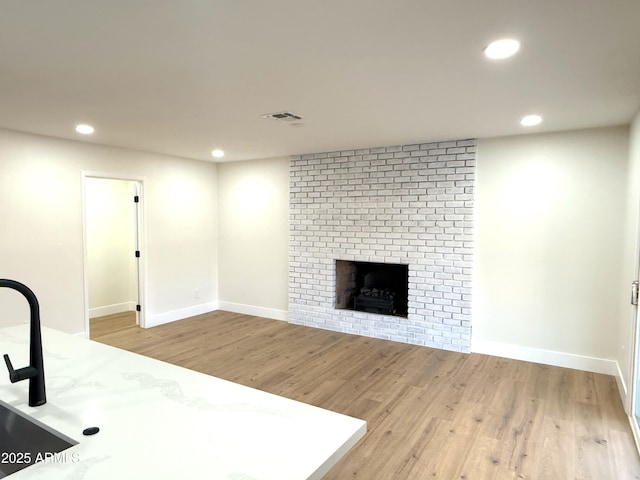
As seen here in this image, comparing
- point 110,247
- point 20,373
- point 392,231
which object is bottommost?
point 20,373

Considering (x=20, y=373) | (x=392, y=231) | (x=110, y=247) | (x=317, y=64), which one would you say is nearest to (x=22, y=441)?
(x=20, y=373)

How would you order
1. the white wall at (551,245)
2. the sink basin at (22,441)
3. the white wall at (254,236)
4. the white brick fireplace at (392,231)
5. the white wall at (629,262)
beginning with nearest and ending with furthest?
the sink basin at (22,441)
the white wall at (629,262)
the white wall at (551,245)
the white brick fireplace at (392,231)
the white wall at (254,236)

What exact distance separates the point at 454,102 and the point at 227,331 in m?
3.84

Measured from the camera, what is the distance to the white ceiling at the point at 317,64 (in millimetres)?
1662

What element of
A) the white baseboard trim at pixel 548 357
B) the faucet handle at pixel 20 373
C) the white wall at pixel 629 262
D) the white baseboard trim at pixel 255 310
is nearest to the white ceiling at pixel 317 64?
the white wall at pixel 629 262

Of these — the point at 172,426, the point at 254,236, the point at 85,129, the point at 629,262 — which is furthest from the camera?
the point at 254,236

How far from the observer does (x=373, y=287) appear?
18.3 feet

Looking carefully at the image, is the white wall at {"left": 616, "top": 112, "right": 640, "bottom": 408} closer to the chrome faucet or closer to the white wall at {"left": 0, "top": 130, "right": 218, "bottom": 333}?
the chrome faucet

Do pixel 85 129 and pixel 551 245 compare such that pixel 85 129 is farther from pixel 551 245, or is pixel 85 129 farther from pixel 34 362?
pixel 551 245

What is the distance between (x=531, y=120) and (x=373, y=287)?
2955 mm

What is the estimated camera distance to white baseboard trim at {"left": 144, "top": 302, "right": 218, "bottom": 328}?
5364 mm

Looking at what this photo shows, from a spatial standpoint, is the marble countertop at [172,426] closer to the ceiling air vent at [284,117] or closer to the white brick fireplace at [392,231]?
the ceiling air vent at [284,117]

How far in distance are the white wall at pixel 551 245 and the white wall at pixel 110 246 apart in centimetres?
487

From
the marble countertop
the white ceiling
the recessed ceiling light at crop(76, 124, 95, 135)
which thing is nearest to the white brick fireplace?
the white ceiling
